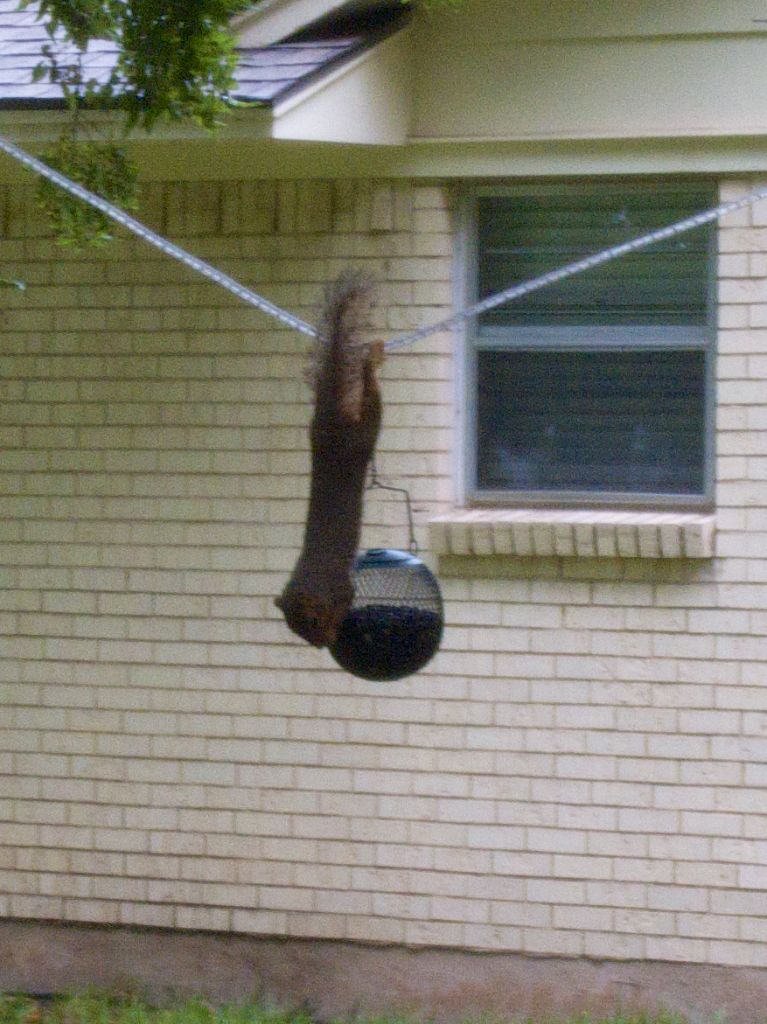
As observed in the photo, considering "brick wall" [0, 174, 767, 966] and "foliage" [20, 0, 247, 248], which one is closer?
"foliage" [20, 0, 247, 248]

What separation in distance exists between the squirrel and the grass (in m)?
2.39

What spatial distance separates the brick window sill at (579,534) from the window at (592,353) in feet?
0.57

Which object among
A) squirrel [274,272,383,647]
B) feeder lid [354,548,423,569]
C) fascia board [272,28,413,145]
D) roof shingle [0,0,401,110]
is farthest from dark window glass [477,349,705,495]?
squirrel [274,272,383,647]

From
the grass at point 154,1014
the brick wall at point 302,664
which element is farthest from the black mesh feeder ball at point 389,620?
the grass at point 154,1014

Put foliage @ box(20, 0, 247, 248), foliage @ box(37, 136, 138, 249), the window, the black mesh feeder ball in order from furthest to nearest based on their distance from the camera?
1. the window
2. foliage @ box(37, 136, 138, 249)
3. the black mesh feeder ball
4. foliage @ box(20, 0, 247, 248)

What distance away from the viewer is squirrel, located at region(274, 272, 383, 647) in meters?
4.46

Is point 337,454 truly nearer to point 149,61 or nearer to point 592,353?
point 149,61

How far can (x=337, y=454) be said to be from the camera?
456 cm

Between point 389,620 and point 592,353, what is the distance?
1.79 meters

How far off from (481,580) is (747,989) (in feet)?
5.74

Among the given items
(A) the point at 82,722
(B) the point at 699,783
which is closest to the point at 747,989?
(B) the point at 699,783

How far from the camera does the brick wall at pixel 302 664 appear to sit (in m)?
6.41

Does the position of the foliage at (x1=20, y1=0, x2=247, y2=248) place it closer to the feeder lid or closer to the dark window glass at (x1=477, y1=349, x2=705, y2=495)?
the feeder lid

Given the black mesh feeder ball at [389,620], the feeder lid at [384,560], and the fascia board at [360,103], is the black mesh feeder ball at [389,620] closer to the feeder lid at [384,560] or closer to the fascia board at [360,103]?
the feeder lid at [384,560]
